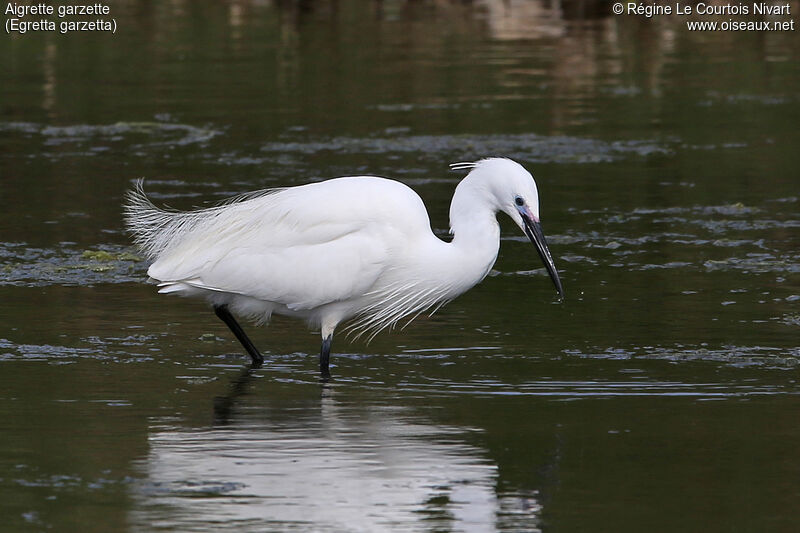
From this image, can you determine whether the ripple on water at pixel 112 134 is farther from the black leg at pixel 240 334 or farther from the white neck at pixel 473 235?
the white neck at pixel 473 235

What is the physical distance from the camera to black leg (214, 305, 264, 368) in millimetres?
7969

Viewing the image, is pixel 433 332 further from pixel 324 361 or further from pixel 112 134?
pixel 112 134

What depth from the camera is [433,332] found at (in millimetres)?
8625

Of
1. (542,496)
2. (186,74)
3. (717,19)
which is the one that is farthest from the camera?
(717,19)

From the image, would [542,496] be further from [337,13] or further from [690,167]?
[337,13]

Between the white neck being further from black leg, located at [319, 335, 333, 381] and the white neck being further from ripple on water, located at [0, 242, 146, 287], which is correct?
ripple on water, located at [0, 242, 146, 287]

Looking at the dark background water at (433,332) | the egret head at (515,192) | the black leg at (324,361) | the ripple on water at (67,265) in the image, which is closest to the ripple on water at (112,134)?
the dark background water at (433,332)

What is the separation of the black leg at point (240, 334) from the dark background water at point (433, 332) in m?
0.10

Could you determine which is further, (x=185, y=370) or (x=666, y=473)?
(x=185, y=370)

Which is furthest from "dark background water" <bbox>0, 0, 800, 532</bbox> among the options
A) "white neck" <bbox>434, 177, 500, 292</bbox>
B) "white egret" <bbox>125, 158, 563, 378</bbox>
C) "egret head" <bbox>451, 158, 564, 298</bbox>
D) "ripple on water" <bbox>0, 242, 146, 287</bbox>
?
"egret head" <bbox>451, 158, 564, 298</bbox>

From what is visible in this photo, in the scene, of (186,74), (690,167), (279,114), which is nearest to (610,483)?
(690,167)

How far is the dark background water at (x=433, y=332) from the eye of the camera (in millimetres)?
5617

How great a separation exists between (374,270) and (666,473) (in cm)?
241

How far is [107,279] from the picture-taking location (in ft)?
32.2
